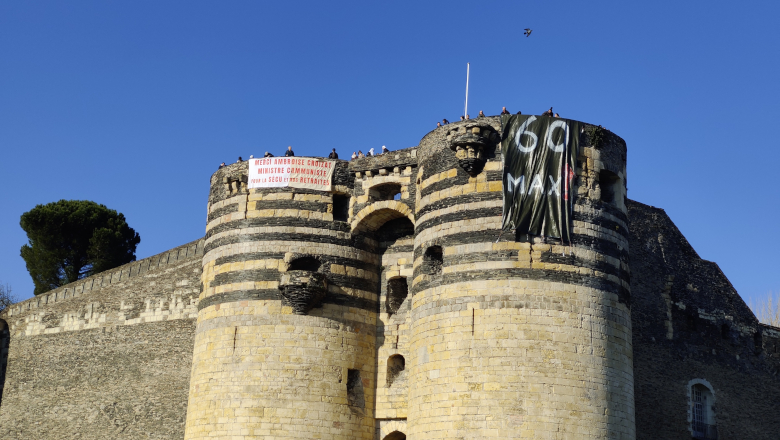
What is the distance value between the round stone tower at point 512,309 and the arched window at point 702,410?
797cm

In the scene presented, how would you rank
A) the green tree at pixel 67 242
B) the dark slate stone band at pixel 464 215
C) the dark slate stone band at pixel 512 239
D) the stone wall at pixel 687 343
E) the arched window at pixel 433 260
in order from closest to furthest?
the dark slate stone band at pixel 512 239
the dark slate stone band at pixel 464 215
the arched window at pixel 433 260
the stone wall at pixel 687 343
the green tree at pixel 67 242

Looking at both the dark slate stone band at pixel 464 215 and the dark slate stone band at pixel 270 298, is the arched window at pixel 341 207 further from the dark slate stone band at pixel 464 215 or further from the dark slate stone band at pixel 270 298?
the dark slate stone band at pixel 464 215

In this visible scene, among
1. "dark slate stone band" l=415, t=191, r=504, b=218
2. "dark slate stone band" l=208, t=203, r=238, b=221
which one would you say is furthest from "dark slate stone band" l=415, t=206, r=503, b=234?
"dark slate stone band" l=208, t=203, r=238, b=221

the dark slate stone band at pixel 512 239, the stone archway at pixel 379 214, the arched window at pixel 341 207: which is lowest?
the dark slate stone band at pixel 512 239

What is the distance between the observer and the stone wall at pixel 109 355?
31906 millimetres

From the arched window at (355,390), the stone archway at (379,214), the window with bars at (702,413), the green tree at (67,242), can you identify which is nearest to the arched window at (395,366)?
the arched window at (355,390)

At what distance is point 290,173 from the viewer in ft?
88.9

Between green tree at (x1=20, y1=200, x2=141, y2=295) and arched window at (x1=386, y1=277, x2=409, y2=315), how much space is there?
2550 centimetres

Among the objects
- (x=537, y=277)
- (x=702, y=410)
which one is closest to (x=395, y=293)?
(x=537, y=277)

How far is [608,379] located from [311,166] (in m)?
10.6

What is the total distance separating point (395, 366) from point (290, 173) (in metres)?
6.38

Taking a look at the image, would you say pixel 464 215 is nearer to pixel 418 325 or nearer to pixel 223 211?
pixel 418 325

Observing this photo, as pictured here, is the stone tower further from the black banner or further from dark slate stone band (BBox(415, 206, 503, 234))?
the black banner

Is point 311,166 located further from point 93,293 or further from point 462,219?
point 93,293
